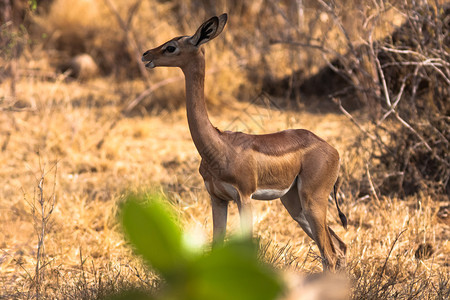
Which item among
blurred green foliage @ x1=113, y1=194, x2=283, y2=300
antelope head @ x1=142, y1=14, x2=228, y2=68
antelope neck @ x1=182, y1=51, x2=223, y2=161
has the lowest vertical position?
blurred green foliage @ x1=113, y1=194, x2=283, y2=300

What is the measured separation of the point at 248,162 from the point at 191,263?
1967 millimetres

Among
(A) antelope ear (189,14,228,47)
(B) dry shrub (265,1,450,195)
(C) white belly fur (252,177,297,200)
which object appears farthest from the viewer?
(B) dry shrub (265,1,450,195)

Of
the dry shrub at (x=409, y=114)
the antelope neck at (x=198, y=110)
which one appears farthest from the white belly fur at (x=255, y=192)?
the dry shrub at (x=409, y=114)

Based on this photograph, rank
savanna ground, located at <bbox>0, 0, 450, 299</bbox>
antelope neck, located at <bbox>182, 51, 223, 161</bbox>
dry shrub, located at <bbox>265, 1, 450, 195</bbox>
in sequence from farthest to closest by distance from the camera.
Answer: dry shrub, located at <bbox>265, 1, 450, 195</bbox>, savanna ground, located at <bbox>0, 0, 450, 299</bbox>, antelope neck, located at <bbox>182, 51, 223, 161</bbox>

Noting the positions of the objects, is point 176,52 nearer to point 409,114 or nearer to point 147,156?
point 409,114

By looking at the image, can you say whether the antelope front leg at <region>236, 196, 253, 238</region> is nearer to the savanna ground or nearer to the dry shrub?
the savanna ground

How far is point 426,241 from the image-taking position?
12.3 ft

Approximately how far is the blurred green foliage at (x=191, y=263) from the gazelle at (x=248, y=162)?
1.86 meters

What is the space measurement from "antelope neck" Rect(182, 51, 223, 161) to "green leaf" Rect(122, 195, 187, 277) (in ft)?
6.29

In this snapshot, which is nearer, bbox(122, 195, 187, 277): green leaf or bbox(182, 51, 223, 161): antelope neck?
bbox(122, 195, 187, 277): green leaf

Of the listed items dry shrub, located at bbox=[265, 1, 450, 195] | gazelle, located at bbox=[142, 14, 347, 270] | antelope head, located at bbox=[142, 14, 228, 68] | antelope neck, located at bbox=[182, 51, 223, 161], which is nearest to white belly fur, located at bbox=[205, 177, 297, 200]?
gazelle, located at bbox=[142, 14, 347, 270]

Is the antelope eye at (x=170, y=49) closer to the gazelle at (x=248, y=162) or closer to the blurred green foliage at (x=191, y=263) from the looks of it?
the gazelle at (x=248, y=162)

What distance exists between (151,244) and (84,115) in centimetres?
628

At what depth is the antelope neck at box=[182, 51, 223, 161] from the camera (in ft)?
7.85
